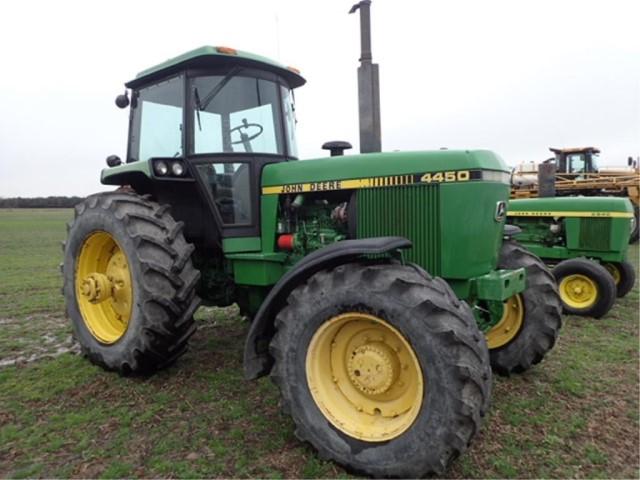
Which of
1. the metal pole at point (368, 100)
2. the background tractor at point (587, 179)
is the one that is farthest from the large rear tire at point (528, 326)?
the background tractor at point (587, 179)

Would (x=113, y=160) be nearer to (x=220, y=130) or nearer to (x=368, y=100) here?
(x=220, y=130)

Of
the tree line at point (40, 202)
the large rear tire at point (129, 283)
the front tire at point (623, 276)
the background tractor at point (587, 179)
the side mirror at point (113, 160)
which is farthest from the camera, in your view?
the tree line at point (40, 202)

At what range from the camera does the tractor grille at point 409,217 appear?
3262 millimetres

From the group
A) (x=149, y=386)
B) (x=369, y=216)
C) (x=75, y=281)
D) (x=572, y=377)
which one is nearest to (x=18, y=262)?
(x=75, y=281)

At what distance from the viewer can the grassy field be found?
9.00 ft

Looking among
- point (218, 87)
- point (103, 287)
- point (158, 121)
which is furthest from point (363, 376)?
point (158, 121)

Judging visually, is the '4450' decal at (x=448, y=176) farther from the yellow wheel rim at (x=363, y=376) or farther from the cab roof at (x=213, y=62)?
the cab roof at (x=213, y=62)

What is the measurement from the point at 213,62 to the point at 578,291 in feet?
18.9

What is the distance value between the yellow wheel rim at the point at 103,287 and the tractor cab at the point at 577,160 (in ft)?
53.3

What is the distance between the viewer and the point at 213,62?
3.95 meters

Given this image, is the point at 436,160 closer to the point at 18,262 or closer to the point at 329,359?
the point at 329,359

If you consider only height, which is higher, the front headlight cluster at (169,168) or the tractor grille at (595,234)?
the front headlight cluster at (169,168)

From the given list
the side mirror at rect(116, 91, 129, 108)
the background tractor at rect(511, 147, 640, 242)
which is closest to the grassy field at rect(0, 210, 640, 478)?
the side mirror at rect(116, 91, 129, 108)

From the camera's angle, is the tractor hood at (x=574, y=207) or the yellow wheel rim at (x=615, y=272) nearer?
the tractor hood at (x=574, y=207)
